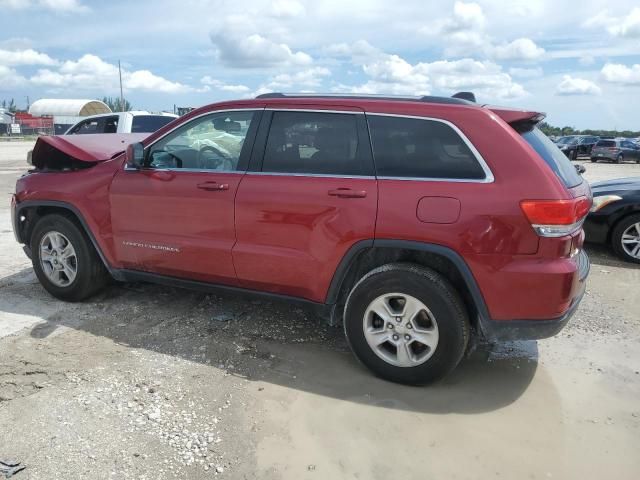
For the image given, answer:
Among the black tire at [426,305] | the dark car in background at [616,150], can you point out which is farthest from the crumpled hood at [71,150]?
the dark car in background at [616,150]

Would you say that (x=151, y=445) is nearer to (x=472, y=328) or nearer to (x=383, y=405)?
(x=383, y=405)

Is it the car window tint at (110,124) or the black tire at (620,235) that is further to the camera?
the car window tint at (110,124)

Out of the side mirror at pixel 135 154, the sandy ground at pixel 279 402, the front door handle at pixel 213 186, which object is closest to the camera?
the sandy ground at pixel 279 402

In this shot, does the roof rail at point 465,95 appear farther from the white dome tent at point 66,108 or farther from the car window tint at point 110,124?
the white dome tent at point 66,108

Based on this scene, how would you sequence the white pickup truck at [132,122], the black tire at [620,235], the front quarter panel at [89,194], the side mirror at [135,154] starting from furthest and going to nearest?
the white pickup truck at [132,122]
the black tire at [620,235]
the front quarter panel at [89,194]
the side mirror at [135,154]

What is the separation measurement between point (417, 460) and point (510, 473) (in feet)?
1.48

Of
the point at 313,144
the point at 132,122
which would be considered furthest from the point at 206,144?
the point at 132,122

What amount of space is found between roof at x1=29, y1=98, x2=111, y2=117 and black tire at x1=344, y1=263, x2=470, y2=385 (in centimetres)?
6893

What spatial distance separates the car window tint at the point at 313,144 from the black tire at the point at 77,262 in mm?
1895

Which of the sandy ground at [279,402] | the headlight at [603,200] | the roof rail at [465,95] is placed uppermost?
the roof rail at [465,95]

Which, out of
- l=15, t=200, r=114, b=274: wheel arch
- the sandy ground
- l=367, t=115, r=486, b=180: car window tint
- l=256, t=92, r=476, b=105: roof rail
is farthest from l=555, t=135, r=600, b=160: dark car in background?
l=15, t=200, r=114, b=274: wheel arch

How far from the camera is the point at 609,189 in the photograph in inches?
272

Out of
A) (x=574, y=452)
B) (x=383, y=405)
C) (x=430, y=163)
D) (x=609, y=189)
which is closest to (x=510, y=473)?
(x=574, y=452)

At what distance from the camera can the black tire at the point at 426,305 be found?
3.20 m
